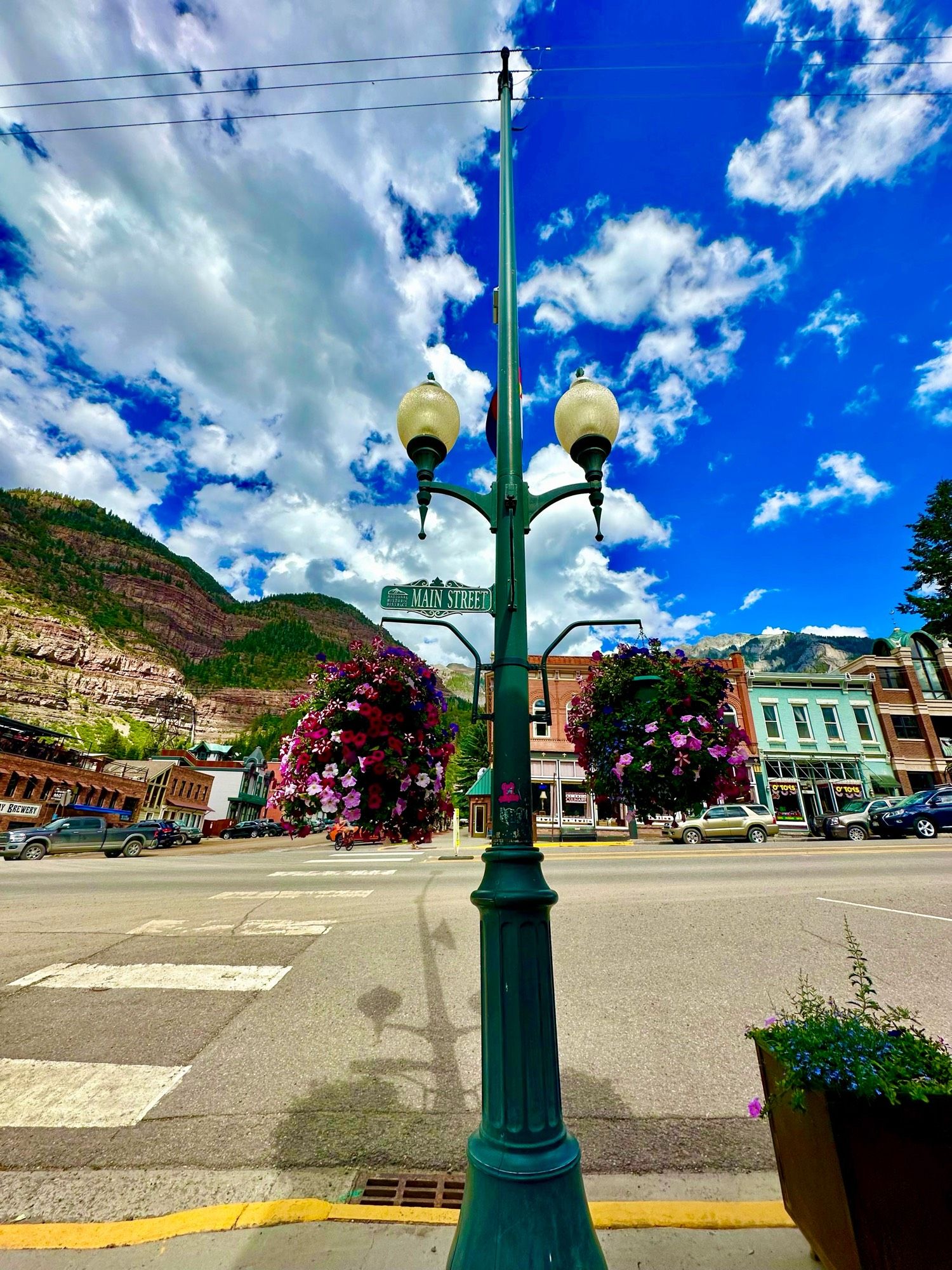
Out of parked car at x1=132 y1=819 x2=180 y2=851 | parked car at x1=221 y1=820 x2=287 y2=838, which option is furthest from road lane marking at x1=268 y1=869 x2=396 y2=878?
parked car at x1=221 y1=820 x2=287 y2=838

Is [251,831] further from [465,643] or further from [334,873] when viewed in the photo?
[465,643]

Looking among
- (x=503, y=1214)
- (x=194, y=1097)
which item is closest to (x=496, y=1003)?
(x=503, y=1214)

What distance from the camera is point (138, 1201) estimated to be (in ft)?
9.98

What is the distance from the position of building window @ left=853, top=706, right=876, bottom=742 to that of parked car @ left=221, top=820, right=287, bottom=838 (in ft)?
159

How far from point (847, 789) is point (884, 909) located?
102 ft

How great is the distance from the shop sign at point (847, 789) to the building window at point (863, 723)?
121 inches

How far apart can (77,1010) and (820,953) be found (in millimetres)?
8809

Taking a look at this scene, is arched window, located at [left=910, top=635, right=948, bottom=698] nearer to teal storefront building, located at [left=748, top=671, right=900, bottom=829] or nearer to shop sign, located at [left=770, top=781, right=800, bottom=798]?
teal storefront building, located at [left=748, top=671, right=900, bottom=829]

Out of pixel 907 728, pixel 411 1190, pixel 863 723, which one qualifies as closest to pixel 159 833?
pixel 411 1190

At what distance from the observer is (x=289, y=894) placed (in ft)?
38.5

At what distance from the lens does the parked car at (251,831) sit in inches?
2060

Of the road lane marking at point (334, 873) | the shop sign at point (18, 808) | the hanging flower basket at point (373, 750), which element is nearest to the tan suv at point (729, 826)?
the road lane marking at point (334, 873)

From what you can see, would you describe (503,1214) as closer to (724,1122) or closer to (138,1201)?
(138,1201)

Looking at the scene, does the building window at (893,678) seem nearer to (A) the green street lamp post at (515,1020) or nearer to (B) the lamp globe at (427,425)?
(B) the lamp globe at (427,425)
